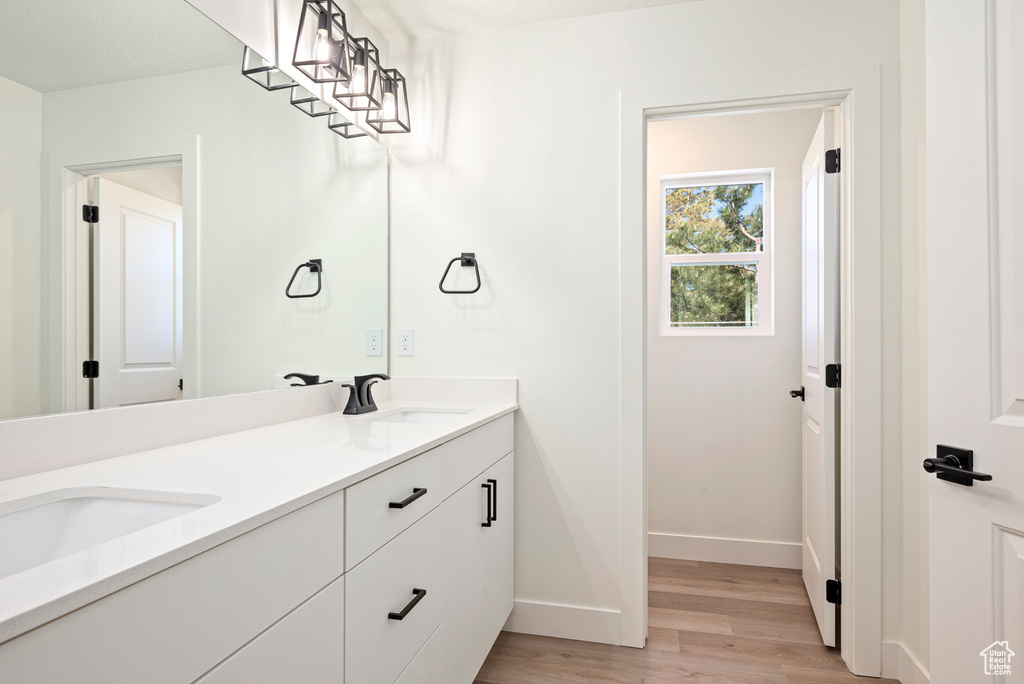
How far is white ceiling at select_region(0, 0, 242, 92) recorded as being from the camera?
0.99 m

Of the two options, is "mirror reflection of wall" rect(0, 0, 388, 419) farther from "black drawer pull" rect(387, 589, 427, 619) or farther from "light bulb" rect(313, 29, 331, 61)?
"black drawer pull" rect(387, 589, 427, 619)

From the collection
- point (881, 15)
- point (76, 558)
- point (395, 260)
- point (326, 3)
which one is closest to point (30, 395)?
point (76, 558)

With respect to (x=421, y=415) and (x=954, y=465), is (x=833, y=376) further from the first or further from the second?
(x=421, y=415)

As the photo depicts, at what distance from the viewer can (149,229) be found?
1.25 meters

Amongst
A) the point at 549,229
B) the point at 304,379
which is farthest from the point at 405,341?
the point at 549,229

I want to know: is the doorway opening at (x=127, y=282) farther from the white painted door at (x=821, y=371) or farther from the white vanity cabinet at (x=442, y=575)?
the white painted door at (x=821, y=371)

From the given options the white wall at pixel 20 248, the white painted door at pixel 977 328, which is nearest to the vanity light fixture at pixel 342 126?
the white wall at pixel 20 248

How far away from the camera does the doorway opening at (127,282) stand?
1.11m

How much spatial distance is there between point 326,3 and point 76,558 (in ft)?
6.21

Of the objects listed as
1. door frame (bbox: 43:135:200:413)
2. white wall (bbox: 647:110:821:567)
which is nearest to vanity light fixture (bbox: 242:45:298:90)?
door frame (bbox: 43:135:200:413)

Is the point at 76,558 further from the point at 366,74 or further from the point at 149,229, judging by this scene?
the point at 366,74

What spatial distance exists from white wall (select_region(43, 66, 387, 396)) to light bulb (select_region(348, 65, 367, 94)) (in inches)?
7.2

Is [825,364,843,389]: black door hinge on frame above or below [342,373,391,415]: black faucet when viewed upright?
above

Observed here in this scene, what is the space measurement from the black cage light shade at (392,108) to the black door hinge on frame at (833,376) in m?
1.84
